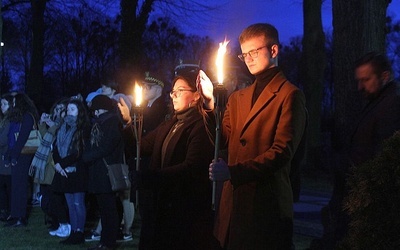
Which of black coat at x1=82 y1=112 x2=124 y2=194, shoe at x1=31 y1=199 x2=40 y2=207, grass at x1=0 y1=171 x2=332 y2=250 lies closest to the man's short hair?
grass at x1=0 y1=171 x2=332 y2=250

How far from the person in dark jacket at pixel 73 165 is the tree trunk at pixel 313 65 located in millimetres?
12476

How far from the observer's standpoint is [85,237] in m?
9.22

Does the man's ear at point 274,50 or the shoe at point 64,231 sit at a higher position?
the man's ear at point 274,50

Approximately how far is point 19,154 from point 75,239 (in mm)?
2224

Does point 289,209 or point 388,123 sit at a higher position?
point 388,123

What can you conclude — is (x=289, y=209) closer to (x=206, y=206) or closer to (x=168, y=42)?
(x=206, y=206)

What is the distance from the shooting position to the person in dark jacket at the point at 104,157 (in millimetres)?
8039

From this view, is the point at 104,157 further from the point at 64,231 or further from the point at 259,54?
the point at 259,54

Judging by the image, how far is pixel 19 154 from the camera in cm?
1031

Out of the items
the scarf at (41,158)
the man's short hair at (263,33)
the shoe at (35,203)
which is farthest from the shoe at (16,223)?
the man's short hair at (263,33)

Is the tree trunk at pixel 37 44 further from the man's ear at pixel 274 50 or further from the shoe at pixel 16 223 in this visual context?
the man's ear at pixel 274 50

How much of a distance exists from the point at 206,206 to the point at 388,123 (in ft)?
4.68

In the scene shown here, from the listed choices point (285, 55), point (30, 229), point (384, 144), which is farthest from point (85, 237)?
point (285, 55)

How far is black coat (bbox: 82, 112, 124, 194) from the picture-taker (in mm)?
8031
